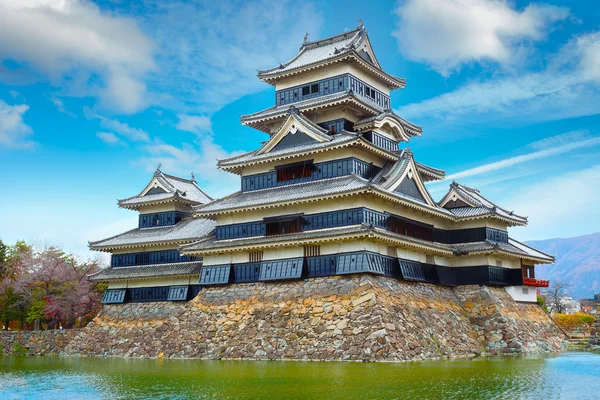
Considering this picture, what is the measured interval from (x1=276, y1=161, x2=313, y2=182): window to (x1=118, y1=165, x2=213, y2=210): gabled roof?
11.4m

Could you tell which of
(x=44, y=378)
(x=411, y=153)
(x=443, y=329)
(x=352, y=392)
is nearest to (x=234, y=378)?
(x=352, y=392)

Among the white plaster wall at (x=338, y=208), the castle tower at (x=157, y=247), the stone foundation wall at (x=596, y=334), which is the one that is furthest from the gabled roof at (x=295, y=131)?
the stone foundation wall at (x=596, y=334)

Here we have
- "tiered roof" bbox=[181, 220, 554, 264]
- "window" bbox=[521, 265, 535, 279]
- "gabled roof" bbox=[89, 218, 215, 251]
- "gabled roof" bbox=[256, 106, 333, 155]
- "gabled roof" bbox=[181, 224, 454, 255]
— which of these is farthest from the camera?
"gabled roof" bbox=[89, 218, 215, 251]

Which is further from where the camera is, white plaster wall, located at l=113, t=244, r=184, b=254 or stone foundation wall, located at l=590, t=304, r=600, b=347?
white plaster wall, located at l=113, t=244, r=184, b=254

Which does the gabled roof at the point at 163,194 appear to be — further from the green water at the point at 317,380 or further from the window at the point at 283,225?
the green water at the point at 317,380

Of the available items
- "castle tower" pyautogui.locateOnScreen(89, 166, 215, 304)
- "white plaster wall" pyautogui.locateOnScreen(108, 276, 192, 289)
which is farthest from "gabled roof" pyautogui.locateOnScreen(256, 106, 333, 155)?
"white plaster wall" pyautogui.locateOnScreen(108, 276, 192, 289)

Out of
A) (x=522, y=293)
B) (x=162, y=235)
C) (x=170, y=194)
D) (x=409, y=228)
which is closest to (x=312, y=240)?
(x=409, y=228)

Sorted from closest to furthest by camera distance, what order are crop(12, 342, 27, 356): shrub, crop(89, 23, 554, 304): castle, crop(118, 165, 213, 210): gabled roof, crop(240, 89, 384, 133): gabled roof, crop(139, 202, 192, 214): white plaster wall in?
crop(89, 23, 554, 304): castle → crop(240, 89, 384, 133): gabled roof → crop(12, 342, 27, 356): shrub → crop(118, 165, 213, 210): gabled roof → crop(139, 202, 192, 214): white plaster wall

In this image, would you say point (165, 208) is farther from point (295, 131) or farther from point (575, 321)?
point (575, 321)

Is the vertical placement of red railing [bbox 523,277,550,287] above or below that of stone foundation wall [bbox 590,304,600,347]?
above

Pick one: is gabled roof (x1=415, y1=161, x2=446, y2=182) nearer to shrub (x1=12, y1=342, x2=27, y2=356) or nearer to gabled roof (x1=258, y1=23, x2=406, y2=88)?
gabled roof (x1=258, y1=23, x2=406, y2=88)

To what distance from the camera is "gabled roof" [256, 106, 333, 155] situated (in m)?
40.9

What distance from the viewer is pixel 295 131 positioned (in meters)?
41.9

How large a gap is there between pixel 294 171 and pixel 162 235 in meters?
13.3
